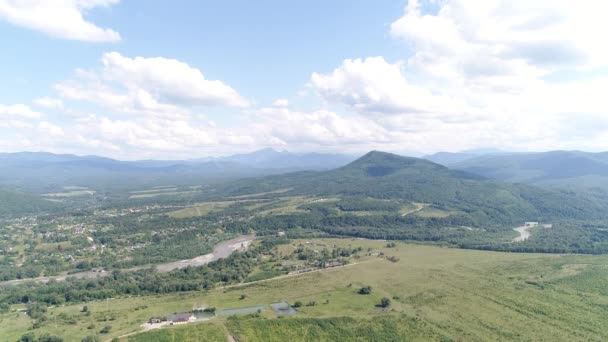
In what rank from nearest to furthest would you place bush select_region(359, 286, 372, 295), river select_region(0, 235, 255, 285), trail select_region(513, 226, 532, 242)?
bush select_region(359, 286, 372, 295) → river select_region(0, 235, 255, 285) → trail select_region(513, 226, 532, 242)

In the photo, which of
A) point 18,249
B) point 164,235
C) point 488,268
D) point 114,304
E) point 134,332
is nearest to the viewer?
point 134,332

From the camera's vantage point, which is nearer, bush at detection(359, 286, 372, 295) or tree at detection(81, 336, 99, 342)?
tree at detection(81, 336, 99, 342)

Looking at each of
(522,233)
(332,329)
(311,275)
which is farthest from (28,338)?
(522,233)

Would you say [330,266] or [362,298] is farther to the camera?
[330,266]

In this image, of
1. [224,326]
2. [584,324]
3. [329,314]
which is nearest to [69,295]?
[224,326]

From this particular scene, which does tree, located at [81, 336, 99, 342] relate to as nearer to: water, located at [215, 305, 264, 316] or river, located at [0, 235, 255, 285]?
water, located at [215, 305, 264, 316]

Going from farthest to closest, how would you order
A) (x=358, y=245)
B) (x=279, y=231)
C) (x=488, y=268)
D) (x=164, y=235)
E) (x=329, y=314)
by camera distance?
(x=279, y=231) → (x=164, y=235) → (x=358, y=245) → (x=488, y=268) → (x=329, y=314)

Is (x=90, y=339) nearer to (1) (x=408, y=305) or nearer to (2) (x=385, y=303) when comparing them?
(2) (x=385, y=303)

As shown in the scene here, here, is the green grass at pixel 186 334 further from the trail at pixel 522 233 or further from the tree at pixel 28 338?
the trail at pixel 522 233

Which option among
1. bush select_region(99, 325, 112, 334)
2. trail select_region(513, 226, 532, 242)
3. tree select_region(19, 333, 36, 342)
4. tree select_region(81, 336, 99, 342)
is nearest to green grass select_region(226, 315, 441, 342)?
bush select_region(99, 325, 112, 334)

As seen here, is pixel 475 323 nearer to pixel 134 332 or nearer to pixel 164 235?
pixel 134 332
